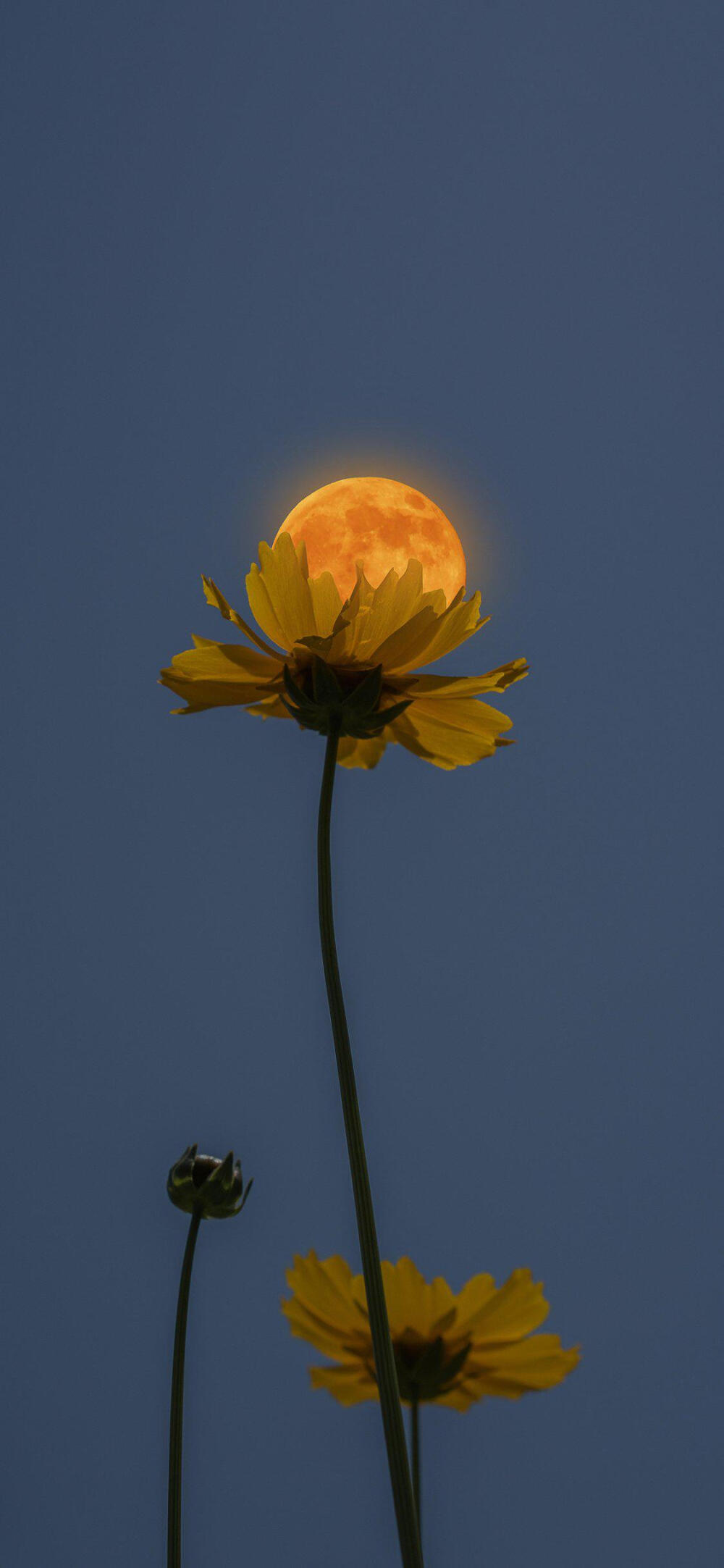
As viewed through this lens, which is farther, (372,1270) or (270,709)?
(270,709)

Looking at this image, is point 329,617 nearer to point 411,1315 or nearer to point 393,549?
point 393,549

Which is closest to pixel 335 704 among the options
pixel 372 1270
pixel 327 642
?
pixel 327 642

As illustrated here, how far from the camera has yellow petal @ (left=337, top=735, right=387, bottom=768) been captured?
410 mm

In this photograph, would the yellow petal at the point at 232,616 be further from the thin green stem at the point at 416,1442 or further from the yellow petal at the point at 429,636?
the thin green stem at the point at 416,1442

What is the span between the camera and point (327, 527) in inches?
15.5

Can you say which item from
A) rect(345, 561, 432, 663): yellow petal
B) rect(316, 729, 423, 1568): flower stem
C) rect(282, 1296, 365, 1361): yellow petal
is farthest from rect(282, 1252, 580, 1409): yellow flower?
rect(345, 561, 432, 663): yellow petal

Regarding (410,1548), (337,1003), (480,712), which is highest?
(480,712)

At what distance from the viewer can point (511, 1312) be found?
0.40m

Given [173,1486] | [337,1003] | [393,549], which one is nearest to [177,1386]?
[173,1486]

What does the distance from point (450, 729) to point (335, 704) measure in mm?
56

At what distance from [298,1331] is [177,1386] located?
0.05 m

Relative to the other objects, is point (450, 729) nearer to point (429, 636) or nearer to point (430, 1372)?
point (429, 636)

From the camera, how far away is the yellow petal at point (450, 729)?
36cm

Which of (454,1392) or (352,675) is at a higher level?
(352,675)
